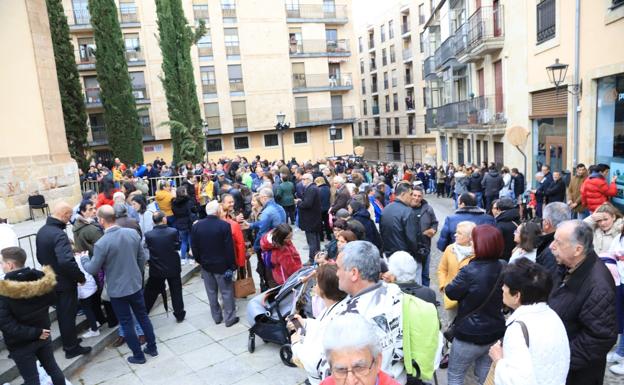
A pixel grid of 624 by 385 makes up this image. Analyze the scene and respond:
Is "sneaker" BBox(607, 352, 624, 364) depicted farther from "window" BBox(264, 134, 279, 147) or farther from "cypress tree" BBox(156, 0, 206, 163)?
"window" BBox(264, 134, 279, 147)

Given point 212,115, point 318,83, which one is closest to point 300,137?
point 318,83

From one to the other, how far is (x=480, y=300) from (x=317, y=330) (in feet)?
4.90

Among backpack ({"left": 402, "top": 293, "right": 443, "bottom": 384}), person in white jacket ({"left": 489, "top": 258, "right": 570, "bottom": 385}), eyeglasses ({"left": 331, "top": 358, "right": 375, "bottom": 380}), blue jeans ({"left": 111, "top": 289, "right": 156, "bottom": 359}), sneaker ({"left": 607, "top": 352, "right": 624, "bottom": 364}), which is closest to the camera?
eyeglasses ({"left": 331, "top": 358, "right": 375, "bottom": 380})

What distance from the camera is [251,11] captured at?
1309 inches

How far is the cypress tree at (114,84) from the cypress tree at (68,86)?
2.55 metres

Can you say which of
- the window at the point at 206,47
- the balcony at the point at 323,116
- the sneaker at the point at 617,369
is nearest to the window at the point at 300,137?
the balcony at the point at 323,116

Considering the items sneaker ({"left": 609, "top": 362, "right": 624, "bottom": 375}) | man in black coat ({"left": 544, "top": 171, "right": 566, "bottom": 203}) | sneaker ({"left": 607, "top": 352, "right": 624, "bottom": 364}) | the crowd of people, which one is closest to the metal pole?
man in black coat ({"left": 544, "top": 171, "right": 566, "bottom": 203})

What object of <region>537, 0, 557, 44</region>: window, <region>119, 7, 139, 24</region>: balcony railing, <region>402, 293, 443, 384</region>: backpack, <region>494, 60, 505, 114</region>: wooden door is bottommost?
<region>402, 293, 443, 384</region>: backpack

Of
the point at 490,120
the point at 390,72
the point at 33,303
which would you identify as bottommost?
the point at 33,303

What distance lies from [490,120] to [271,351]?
1608cm

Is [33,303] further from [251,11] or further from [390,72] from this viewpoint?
[390,72]

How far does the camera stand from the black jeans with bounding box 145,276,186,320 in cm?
600

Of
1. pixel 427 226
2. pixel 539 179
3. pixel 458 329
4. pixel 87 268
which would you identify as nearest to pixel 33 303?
pixel 87 268

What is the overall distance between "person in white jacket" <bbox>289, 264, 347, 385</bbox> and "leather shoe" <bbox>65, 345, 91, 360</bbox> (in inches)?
138
